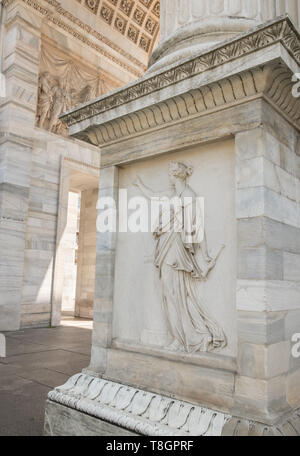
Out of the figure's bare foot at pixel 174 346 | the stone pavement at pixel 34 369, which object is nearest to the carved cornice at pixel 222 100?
the figure's bare foot at pixel 174 346

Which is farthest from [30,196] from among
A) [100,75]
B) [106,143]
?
[106,143]

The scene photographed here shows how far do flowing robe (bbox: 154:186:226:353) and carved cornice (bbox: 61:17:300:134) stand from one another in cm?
104

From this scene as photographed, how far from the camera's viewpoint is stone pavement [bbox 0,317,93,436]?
12.7 ft

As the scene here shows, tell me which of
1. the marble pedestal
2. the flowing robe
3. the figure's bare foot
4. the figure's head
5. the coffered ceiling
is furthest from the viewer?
the coffered ceiling

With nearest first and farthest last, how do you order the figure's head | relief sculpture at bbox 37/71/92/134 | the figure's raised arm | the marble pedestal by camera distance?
1. the marble pedestal
2. the figure's head
3. the figure's raised arm
4. relief sculpture at bbox 37/71/92/134

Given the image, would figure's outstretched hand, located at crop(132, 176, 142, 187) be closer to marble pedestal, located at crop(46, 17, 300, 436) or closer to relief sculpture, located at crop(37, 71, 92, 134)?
marble pedestal, located at crop(46, 17, 300, 436)

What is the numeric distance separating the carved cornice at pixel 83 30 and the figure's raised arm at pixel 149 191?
10.0 metres

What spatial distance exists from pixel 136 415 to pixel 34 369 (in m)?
3.33

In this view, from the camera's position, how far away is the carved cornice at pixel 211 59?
110 inches

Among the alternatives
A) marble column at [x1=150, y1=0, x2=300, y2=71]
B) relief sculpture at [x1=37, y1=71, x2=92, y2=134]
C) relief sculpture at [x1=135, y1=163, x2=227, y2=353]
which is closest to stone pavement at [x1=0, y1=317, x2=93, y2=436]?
relief sculpture at [x1=135, y1=163, x2=227, y2=353]

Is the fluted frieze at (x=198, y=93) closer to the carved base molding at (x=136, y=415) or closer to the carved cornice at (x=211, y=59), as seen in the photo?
the carved cornice at (x=211, y=59)

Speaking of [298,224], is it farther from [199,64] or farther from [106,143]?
[106,143]

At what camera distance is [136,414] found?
124 inches

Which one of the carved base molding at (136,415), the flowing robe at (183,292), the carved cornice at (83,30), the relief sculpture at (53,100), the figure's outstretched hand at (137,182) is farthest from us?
the relief sculpture at (53,100)
